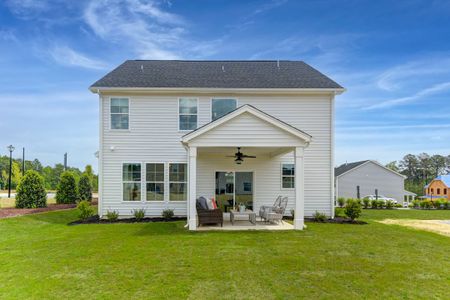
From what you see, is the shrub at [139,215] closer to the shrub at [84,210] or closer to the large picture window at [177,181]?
the large picture window at [177,181]

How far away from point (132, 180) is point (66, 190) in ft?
31.9

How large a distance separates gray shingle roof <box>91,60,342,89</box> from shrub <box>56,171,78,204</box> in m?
9.82

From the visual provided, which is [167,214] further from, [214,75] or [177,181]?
[214,75]

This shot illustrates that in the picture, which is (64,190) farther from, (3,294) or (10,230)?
(3,294)

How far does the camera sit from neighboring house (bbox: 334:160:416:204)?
34.7 m

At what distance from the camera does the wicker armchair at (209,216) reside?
10.5m

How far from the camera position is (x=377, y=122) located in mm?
30750

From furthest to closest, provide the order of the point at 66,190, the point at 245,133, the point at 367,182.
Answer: the point at 367,182 < the point at 66,190 < the point at 245,133

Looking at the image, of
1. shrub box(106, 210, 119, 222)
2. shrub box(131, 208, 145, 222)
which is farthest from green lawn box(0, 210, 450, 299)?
shrub box(131, 208, 145, 222)

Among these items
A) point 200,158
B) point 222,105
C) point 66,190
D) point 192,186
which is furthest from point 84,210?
point 66,190

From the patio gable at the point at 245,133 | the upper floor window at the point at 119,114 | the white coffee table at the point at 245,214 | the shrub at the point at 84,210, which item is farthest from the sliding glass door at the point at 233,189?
the shrub at the point at 84,210

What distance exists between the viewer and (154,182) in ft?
43.6

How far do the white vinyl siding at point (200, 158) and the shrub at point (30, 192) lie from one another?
7130 millimetres

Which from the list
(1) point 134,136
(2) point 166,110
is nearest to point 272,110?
(2) point 166,110
